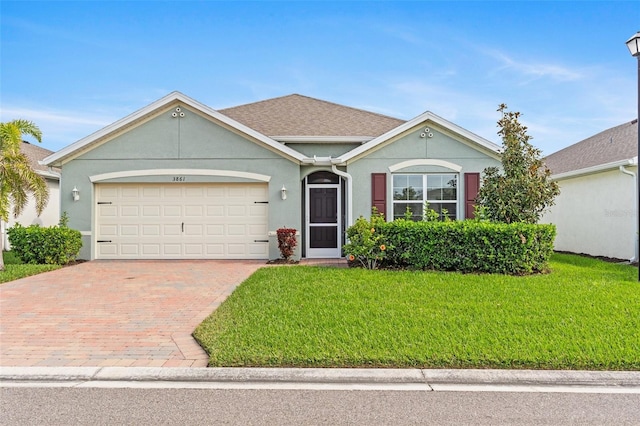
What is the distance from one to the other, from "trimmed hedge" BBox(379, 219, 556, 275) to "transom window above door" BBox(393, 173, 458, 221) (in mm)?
2552

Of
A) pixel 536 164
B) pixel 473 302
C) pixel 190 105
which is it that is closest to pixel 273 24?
pixel 190 105

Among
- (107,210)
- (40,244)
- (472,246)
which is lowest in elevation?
(40,244)

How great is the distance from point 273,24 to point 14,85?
869cm

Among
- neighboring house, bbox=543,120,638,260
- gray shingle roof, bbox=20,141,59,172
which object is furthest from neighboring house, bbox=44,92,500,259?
gray shingle roof, bbox=20,141,59,172

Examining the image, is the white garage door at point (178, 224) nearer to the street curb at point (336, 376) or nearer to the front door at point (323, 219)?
the front door at point (323, 219)

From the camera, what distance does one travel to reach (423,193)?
506 inches

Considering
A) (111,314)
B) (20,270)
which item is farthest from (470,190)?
(20,270)

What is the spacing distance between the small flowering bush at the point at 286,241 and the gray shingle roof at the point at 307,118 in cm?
358

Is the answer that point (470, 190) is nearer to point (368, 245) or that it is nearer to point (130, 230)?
point (368, 245)

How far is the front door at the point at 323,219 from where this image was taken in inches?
532

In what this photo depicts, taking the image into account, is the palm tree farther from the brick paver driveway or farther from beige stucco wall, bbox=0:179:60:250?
beige stucco wall, bbox=0:179:60:250

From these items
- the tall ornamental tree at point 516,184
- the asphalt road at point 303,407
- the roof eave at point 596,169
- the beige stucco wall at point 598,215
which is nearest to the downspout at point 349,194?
the tall ornamental tree at point 516,184

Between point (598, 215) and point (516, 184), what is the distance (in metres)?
5.04

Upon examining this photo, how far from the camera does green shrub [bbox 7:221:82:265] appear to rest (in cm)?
1170
